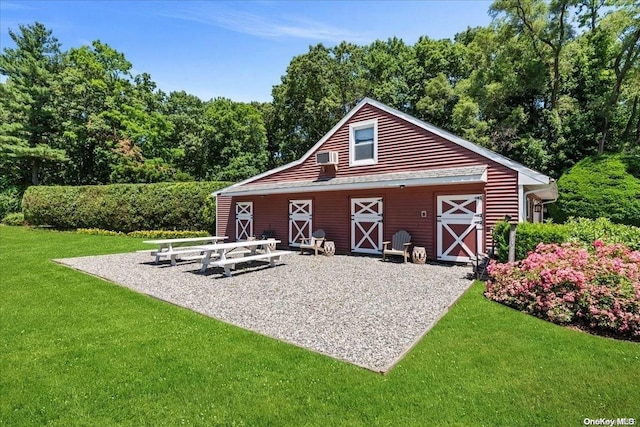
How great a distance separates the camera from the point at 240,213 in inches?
648

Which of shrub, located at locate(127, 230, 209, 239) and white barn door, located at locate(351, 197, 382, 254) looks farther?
shrub, located at locate(127, 230, 209, 239)

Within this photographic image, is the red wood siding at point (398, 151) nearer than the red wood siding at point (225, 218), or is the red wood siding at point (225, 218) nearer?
the red wood siding at point (398, 151)

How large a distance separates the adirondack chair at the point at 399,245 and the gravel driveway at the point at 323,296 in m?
0.44

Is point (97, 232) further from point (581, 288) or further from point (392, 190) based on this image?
point (581, 288)

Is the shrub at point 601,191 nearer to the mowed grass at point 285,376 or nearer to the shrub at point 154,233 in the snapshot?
the mowed grass at point 285,376

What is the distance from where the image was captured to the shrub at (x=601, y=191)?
12.4 m

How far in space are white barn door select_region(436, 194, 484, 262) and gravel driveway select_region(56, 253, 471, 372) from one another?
26.5 inches

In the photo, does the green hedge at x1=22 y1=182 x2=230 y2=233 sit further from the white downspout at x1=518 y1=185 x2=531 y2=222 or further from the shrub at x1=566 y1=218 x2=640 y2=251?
the shrub at x1=566 y1=218 x2=640 y2=251

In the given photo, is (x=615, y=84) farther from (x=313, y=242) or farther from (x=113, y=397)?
(x=113, y=397)

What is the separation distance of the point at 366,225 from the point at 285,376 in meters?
9.03

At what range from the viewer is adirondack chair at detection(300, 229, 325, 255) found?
41.3 feet

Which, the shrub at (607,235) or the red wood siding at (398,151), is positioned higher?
the red wood siding at (398,151)

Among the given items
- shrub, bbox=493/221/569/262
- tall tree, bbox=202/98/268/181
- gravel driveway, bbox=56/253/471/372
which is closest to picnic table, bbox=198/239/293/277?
gravel driveway, bbox=56/253/471/372

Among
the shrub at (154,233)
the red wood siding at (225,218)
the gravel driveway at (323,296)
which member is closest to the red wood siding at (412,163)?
the gravel driveway at (323,296)
